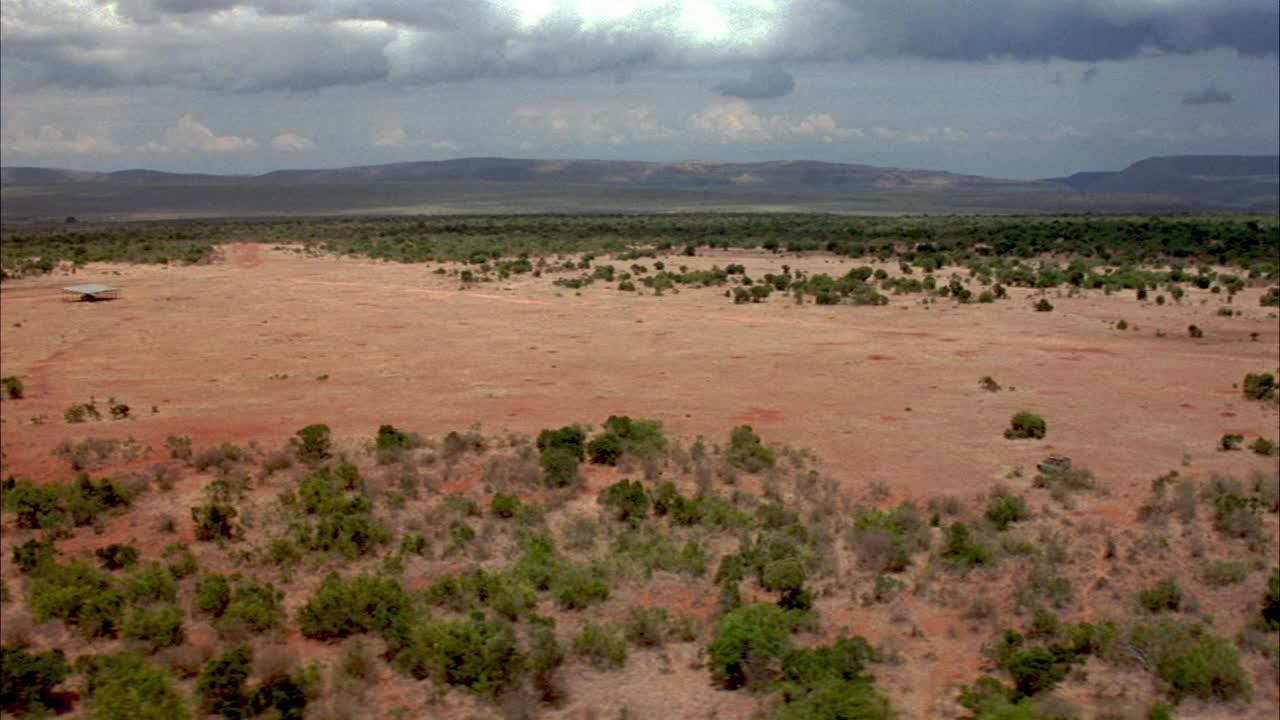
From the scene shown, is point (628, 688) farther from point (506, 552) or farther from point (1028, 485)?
point (1028, 485)

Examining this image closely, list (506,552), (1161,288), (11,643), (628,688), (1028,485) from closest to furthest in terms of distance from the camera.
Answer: (628,688)
(11,643)
(506,552)
(1028,485)
(1161,288)

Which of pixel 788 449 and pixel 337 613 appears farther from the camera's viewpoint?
pixel 788 449

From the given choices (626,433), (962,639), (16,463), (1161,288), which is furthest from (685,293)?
(962,639)

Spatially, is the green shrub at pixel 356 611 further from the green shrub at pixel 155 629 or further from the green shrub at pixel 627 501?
the green shrub at pixel 627 501

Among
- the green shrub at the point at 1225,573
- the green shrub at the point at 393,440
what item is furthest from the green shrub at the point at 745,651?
the green shrub at the point at 393,440

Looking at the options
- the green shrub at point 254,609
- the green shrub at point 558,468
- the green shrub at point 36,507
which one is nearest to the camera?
the green shrub at point 254,609

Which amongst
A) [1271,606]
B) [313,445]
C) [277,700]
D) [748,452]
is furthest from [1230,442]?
[277,700]

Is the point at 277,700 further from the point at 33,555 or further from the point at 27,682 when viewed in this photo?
the point at 33,555
